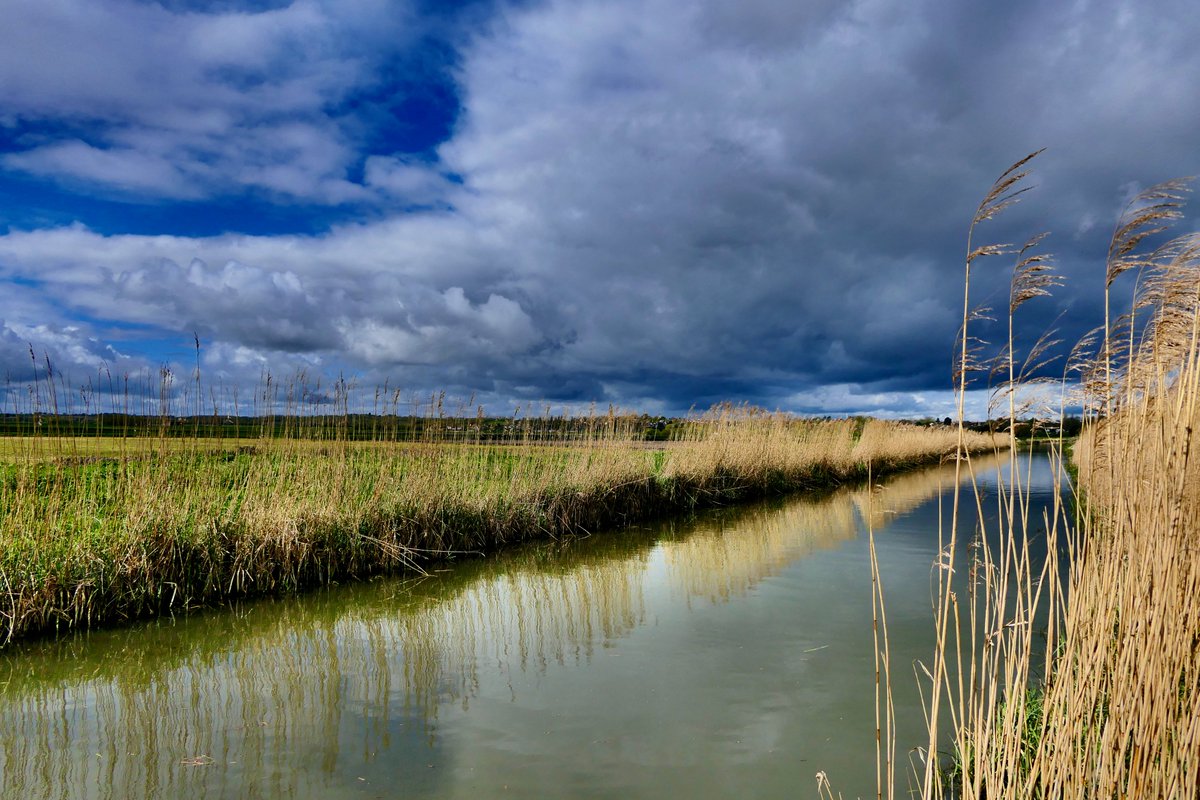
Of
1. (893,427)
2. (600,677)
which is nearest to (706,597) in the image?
(600,677)

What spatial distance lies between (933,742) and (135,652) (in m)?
6.02

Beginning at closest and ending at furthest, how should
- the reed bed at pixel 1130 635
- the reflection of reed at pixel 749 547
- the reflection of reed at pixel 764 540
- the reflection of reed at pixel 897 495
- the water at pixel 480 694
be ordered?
the reed bed at pixel 1130 635
the water at pixel 480 694
the reflection of reed at pixel 749 547
the reflection of reed at pixel 764 540
the reflection of reed at pixel 897 495

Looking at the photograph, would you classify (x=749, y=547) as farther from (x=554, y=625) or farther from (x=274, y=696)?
(x=274, y=696)

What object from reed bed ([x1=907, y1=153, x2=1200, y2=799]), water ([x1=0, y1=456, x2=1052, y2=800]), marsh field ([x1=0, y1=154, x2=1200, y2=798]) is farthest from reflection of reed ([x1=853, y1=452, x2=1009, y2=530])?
reed bed ([x1=907, y1=153, x2=1200, y2=799])

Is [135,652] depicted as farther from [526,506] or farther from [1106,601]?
[1106,601]

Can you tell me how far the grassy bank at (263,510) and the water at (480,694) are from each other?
1.57ft

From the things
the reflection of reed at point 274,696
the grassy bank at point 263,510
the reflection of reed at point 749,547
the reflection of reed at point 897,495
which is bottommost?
the reflection of reed at point 274,696

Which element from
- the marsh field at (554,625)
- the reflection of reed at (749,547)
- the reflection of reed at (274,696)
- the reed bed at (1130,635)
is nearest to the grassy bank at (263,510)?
the marsh field at (554,625)

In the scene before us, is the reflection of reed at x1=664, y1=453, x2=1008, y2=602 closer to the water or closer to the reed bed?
the water

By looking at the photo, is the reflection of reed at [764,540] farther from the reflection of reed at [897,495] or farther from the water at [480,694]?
the water at [480,694]

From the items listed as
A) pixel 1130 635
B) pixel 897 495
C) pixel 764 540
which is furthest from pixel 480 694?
pixel 897 495

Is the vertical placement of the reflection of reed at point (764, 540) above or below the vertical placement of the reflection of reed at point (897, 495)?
below

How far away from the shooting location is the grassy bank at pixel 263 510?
628 cm

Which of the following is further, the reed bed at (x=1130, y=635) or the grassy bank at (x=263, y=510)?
the grassy bank at (x=263, y=510)
